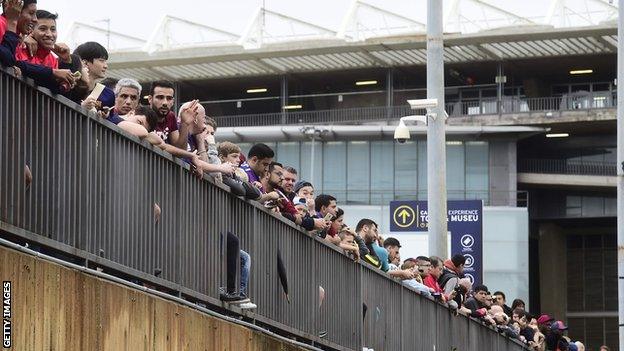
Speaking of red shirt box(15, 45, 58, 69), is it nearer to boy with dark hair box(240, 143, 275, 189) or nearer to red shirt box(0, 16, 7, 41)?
red shirt box(0, 16, 7, 41)

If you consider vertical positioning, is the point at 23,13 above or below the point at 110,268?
above

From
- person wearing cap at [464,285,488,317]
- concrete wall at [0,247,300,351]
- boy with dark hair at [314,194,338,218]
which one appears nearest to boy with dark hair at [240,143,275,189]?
boy with dark hair at [314,194,338,218]

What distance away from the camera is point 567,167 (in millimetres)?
91125

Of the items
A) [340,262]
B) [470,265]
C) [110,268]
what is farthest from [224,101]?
[110,268]

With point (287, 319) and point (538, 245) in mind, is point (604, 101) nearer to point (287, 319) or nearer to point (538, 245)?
point (538, 245)

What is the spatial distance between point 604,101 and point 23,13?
3226 inches

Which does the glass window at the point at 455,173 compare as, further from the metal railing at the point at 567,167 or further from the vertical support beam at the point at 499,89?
the metal railing at the point at 567,167

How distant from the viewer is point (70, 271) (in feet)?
32.5

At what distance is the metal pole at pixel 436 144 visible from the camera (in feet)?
87.4

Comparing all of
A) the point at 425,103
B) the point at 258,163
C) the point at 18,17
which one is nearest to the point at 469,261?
the point at 425,103

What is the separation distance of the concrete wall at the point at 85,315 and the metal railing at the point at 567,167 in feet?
259

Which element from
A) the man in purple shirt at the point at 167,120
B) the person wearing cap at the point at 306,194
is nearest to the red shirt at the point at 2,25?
the man in purple shirt at the point at 167,120

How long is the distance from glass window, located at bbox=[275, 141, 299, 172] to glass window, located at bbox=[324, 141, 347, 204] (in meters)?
1.45

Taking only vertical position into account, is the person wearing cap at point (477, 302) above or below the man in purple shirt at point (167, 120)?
below
